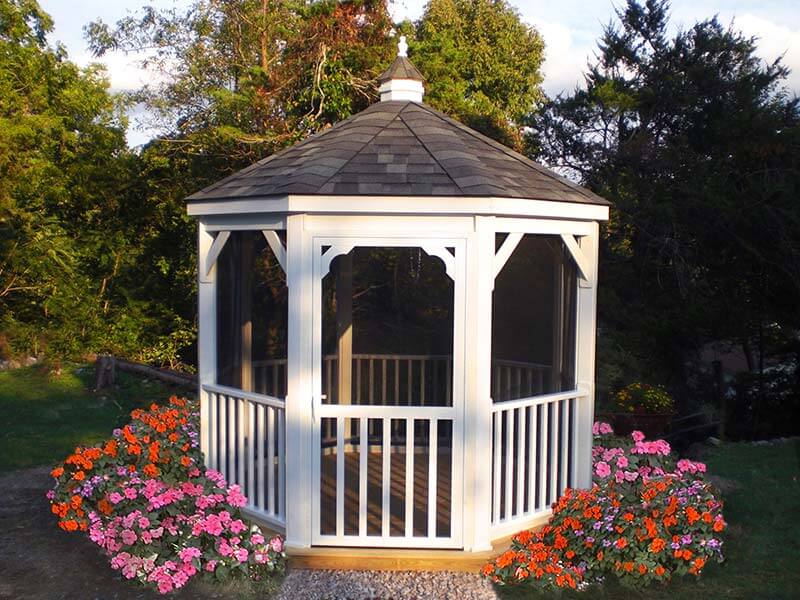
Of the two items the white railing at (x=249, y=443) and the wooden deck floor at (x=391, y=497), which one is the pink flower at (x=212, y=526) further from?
the wooden deck floor at (x=391, y=497)

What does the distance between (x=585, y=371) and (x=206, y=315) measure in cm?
282

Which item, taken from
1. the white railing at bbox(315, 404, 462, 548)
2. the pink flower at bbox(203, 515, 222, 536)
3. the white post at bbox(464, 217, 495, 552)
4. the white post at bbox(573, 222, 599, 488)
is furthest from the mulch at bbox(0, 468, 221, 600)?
the white post at bbox(573, 222, 599, 488)

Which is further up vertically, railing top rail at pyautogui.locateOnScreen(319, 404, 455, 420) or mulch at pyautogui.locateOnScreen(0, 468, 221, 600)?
railing top rail at pyautogui.locateOnScreen(319, 404, 455, 420)

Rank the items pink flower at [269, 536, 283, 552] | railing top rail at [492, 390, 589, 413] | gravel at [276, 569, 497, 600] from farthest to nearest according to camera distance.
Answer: railing top rail at [492, 390, 589, 413]
pink flower at [269, 536, 283, 552]
gravel at [276, 569, 497, 600]

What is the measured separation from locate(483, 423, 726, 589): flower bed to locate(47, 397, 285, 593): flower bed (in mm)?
1528

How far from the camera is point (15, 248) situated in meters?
13.9

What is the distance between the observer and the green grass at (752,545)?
4871mm

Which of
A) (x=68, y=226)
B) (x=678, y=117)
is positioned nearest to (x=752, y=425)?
(x=678, y=117)

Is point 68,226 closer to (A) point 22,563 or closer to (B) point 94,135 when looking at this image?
(B) point 94,135

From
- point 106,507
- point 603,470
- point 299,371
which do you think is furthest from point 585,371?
point 106,507

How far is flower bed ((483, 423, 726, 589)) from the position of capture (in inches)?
193

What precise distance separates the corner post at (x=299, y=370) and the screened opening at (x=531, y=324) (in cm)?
223

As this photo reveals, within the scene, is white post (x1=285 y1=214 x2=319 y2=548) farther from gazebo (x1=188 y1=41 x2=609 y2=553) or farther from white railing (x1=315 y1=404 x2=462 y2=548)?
white railing (x1=315 y1=404 x2=462 y2=548)

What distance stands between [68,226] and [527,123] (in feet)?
28.9
